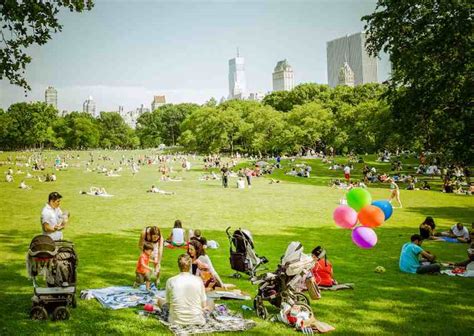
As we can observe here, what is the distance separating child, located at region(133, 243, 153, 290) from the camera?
31.1 feet

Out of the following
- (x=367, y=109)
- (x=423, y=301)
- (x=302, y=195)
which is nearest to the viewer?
(x=423, y=301)

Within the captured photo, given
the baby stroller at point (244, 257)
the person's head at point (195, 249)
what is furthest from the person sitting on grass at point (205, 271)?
the baby stroller at point (244, 257)

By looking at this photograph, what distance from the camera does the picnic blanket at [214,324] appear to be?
23.0 feet

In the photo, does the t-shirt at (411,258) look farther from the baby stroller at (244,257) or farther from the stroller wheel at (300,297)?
Answer: the stroller wheel at (300,297)

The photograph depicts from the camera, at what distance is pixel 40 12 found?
424 inches

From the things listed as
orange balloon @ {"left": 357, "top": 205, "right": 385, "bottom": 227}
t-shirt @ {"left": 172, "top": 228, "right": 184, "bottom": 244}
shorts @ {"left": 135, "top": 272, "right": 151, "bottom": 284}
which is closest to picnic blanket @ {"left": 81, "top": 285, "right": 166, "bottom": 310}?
shorts @ {"left": 135, "top": 272, "right": 151, "bottom": 284}

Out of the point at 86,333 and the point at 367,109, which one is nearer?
the point at 86,333

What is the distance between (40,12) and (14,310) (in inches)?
288

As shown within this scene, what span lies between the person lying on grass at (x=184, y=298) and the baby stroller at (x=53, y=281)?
198 cm

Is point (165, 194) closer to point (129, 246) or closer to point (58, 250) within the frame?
point (129, 246)

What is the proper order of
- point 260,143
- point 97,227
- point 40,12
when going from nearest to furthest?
1. point 40,12
2. point 97,227
3. point 260,143

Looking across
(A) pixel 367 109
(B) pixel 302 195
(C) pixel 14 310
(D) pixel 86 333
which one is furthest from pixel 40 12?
(A) pixel 367 109

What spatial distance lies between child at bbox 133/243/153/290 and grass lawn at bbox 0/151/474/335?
673 mm

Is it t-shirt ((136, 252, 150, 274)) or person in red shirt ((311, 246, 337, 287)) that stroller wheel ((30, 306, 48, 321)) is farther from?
person in red shirt ((311, 246, 337, 287))
